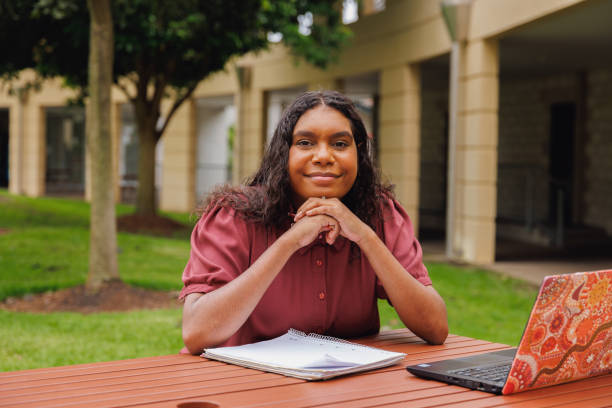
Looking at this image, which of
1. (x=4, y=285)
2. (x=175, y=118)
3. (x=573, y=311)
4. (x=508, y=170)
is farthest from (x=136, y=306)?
(x=175, y=118)

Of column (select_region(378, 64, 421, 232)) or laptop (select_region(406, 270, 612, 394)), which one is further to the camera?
column (select_region(378, 64, 421, 232))

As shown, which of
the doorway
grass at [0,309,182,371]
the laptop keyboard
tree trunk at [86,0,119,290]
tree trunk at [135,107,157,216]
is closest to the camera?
the laptop keyboard

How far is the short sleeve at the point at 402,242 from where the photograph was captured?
259cm

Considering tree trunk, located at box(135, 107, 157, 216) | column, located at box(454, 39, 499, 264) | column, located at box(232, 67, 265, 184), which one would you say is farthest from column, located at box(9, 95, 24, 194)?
column, located at box(454, 39, 499, 264)

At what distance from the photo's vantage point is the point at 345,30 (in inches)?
518

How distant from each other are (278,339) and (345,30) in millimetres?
11435

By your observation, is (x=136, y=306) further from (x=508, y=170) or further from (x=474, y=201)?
(x=508, y=170)

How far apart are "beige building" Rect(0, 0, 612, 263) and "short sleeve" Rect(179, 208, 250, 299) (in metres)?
3.90

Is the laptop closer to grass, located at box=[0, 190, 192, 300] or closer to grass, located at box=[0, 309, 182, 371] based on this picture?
grass, located at box=[0, 309, 182, 371]

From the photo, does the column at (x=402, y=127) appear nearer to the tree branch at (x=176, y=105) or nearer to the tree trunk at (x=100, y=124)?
the tree branch at (x=176, y=105)

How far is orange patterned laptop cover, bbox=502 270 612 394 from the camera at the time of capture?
1693 millimetres

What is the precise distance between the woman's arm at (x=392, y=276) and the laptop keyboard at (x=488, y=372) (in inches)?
17.5

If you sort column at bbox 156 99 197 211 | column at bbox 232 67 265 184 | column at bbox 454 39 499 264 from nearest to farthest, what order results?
column at bbox 454 39 499 264 → column at bbox 232 67 265 184 → column at bbox 156 99 197 211

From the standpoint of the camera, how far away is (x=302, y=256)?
2490 mm
